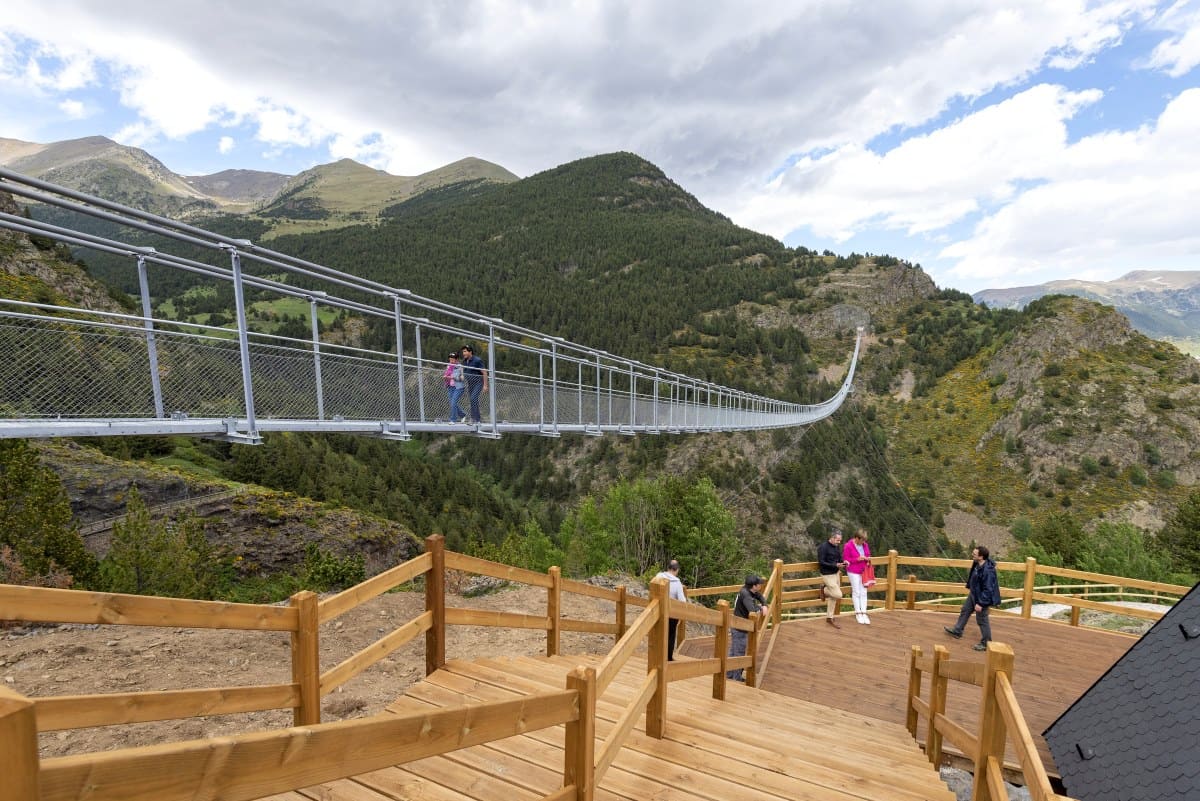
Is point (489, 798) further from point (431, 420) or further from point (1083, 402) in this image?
point (1083, 402)

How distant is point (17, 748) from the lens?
747 millimetres

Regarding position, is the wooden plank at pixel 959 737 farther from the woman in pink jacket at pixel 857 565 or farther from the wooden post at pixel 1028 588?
the wooden post at pixel 1028 588

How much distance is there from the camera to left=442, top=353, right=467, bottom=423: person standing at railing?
791 centimetres

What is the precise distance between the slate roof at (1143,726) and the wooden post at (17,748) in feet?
18.7

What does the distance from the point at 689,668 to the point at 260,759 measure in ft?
10.1

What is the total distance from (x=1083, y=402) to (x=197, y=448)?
77.3 m

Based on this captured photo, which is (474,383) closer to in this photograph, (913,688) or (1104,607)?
(913,688)

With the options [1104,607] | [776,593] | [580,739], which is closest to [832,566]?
[776,593]

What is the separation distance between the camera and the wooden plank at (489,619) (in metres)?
3.70

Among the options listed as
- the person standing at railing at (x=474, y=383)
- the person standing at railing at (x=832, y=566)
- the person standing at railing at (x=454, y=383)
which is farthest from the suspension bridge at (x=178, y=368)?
the person standing at railing at (x=832, y=566)

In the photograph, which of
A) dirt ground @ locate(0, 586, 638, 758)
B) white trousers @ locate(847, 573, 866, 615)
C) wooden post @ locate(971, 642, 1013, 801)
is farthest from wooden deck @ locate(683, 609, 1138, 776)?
dirt ground @ locate(0, 586, 638, 758)

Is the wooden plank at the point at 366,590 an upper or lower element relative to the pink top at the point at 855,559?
upper

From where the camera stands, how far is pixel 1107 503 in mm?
51375

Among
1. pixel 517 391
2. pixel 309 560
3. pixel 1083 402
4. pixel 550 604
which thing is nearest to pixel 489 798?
pixel 550 604
